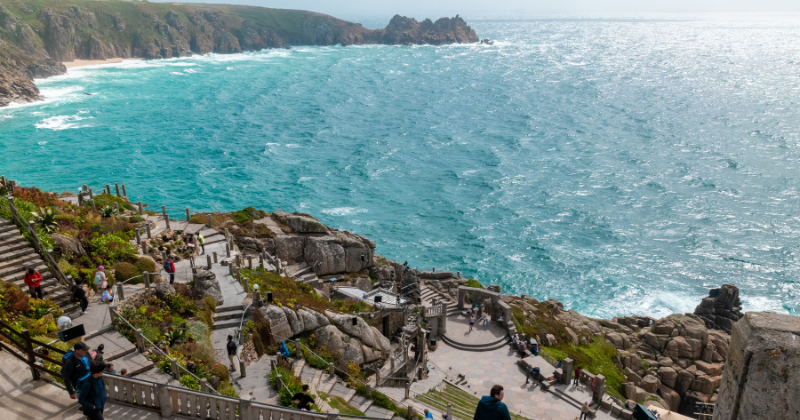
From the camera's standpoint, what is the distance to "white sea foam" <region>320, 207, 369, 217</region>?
76.9 m

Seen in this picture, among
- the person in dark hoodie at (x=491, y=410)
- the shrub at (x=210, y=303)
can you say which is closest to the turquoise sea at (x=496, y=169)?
the shrub at (x=210, y=303)

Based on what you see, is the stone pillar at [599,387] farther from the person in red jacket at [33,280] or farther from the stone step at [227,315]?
the person in red jacket at [33,280]

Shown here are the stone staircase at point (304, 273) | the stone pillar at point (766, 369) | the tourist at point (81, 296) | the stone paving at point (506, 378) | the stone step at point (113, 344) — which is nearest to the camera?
the stone pillar at point (766, 369)

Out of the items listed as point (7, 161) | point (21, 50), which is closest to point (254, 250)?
point (7, 161)

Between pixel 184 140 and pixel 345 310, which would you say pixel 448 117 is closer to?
pixel 184 140

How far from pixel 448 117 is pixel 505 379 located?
10147 cm

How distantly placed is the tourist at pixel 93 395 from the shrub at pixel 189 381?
679 cm

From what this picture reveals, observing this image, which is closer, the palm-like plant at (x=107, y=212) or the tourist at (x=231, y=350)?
the tourist at (x=231, y=350)

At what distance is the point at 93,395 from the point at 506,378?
2923 centimetres

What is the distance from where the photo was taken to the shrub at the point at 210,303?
90.1 feet

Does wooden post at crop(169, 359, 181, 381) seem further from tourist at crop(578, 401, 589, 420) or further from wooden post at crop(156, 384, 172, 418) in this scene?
tourist at crop(578, 401, 589, 420)

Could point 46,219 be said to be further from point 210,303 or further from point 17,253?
point 210,303

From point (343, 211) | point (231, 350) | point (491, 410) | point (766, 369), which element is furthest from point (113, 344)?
point (343, 211)

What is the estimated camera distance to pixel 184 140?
359 feet
